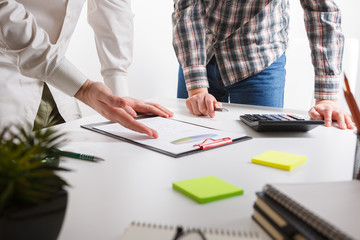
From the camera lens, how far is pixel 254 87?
1375mm

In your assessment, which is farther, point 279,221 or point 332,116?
point 332,116

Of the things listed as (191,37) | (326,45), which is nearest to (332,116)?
(326,45)

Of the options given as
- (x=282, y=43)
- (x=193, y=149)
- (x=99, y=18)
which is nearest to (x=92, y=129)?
(x=193, y=149)

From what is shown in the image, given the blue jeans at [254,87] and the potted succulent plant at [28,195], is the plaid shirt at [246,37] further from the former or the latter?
the potted succulent plant at [28,195]

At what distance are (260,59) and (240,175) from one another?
86 centimetres

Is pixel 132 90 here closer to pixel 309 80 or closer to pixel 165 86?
pixel 165 86

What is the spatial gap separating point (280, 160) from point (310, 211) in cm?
31

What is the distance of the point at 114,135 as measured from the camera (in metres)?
0.82

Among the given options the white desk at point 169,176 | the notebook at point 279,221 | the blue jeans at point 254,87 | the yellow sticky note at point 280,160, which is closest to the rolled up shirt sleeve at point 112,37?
the blue jeans at point 254,87

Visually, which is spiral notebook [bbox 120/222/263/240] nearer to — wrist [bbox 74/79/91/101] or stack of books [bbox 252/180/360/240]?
stack of books [bbox 252/180/360/240]

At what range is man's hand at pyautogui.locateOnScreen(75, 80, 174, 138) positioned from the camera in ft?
2.68

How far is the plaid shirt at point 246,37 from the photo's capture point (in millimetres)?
1272

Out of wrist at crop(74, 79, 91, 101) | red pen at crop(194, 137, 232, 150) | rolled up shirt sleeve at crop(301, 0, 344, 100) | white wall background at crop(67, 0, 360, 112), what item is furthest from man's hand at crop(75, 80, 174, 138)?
white wall background at crop(67, 0, 360, 112)

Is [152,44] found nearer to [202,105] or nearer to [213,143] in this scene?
[202,105]
